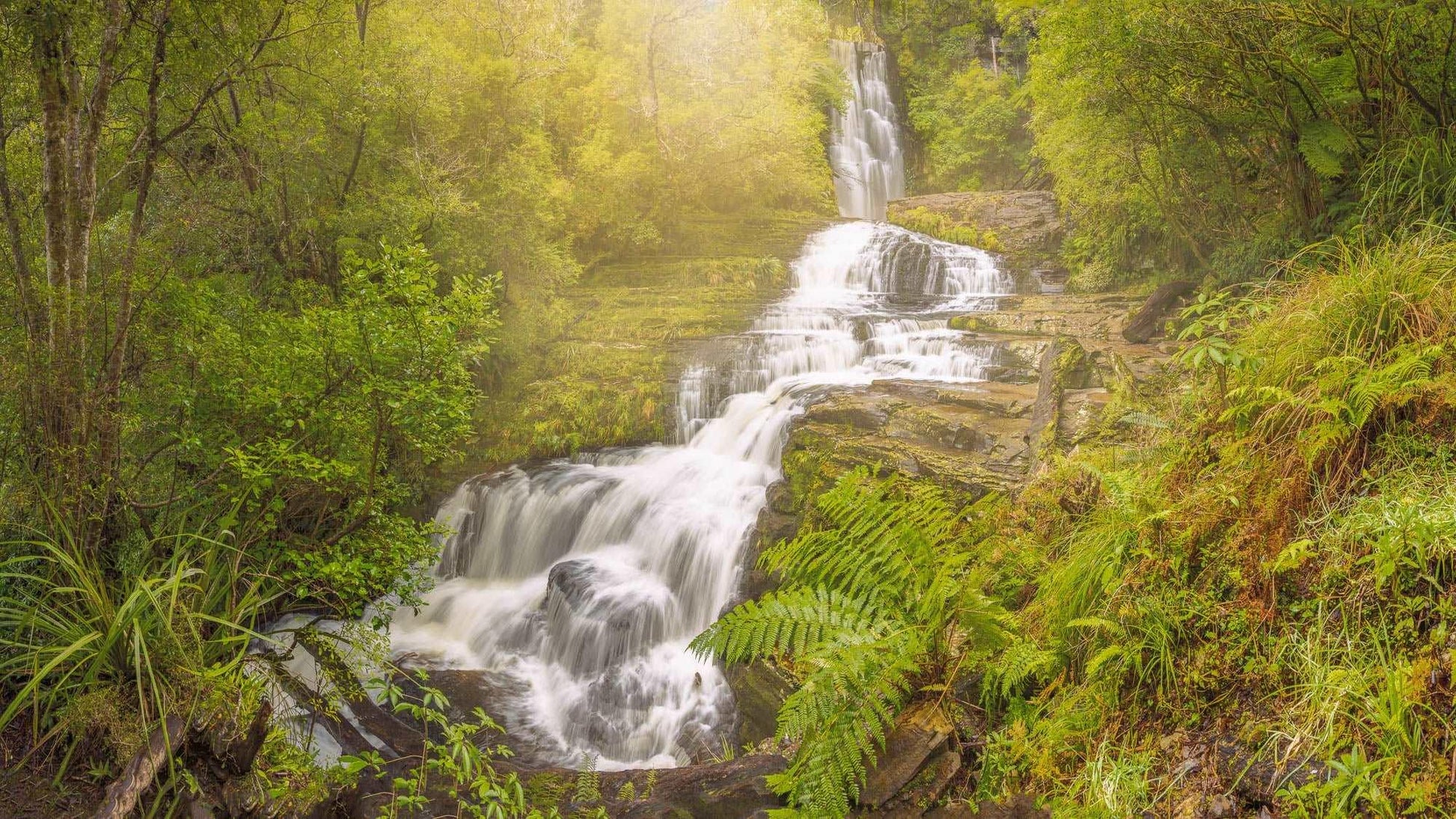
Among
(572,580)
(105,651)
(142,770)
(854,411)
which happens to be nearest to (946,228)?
(854,411)

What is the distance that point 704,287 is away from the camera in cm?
1595

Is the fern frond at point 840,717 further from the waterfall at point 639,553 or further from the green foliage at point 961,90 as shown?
the green foliage at point 961,90

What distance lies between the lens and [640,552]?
8.80 metres

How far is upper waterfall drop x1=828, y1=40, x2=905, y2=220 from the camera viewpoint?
75.8ft

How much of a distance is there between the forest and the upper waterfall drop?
1058 centimetres

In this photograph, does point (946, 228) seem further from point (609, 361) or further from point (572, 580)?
point (572, 580)

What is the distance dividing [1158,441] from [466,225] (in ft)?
33.4

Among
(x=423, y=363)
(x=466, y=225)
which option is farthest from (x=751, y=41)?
(x=423, y=363)

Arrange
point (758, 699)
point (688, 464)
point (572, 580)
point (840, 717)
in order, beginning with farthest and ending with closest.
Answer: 1. point (688, 464)
2. point (572, 580)
3. point (758, 699)
4. point (840, 717)

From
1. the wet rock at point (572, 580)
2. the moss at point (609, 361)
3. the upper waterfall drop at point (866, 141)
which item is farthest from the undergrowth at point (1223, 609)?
the upper waterfall drop at point (866, 141)

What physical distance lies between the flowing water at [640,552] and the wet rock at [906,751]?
3402 millimetres

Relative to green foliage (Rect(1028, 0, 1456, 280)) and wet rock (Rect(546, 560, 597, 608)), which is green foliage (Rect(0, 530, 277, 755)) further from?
green foliage (Rect(1028, 0, 1456, 280))

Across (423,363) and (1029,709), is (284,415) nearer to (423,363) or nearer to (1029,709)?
(423,363)

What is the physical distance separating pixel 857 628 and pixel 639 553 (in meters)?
5.74
